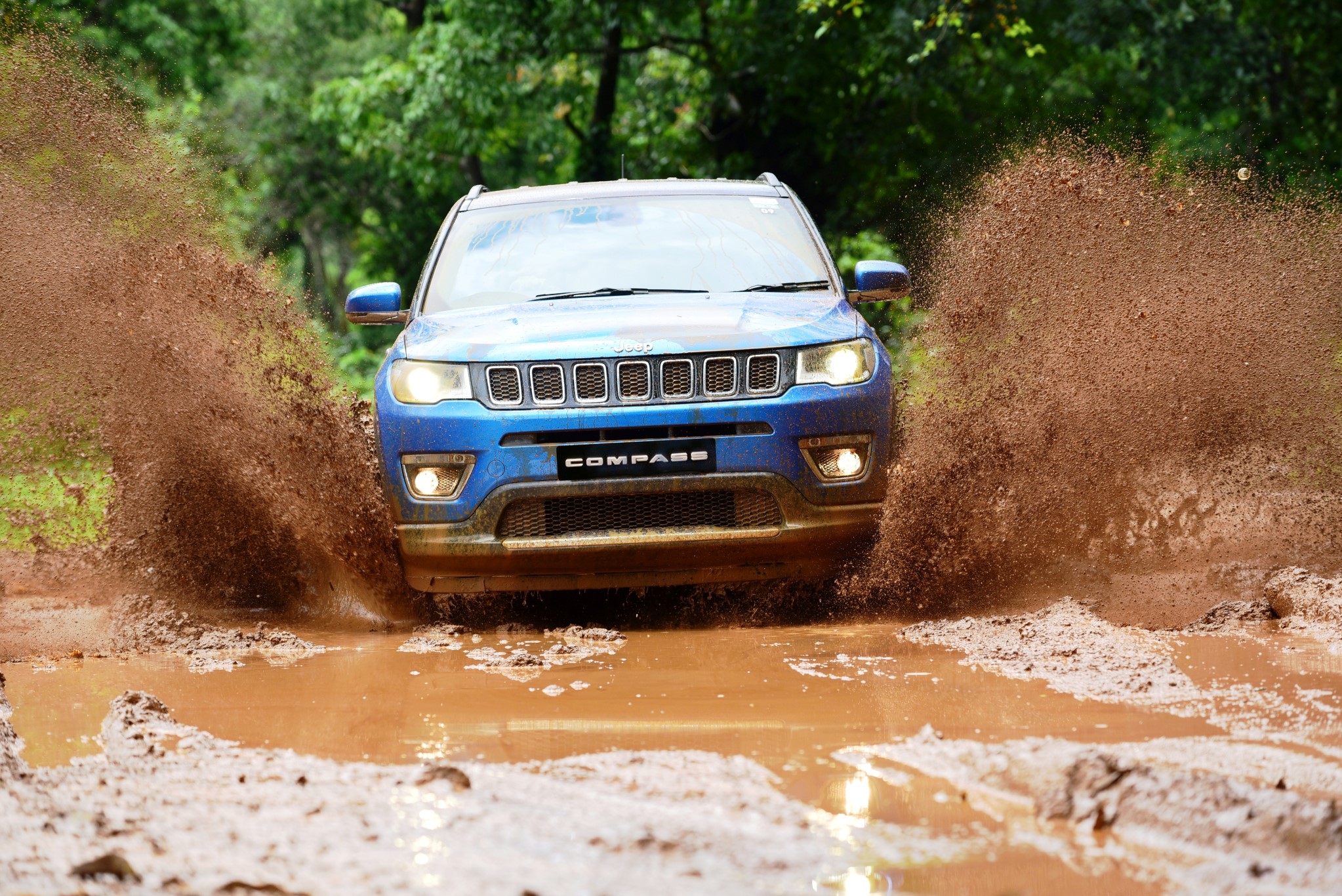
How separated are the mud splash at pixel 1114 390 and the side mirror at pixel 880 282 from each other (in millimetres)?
450

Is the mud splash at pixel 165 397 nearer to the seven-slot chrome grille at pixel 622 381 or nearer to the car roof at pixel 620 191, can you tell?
the seven-slot chrome grille at pixel 622 381

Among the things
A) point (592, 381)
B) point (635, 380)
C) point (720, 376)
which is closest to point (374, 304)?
point (592, 381)

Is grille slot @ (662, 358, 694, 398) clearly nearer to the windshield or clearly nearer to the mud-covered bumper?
the mud-covered bumper

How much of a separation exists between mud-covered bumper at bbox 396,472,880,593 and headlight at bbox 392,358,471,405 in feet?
1.39

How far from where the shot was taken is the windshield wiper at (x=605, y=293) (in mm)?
5840

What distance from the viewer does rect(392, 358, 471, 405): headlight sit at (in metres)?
5.21

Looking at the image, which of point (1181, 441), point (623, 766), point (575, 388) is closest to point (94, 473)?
point (575, 388)

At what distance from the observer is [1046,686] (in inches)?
164

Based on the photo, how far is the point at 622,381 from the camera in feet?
16.8

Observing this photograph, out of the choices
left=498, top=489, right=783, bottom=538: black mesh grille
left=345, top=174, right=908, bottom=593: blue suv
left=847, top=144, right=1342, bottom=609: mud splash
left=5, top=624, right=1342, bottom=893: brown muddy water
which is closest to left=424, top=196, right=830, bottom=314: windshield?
left=345, top=174, right=908, bottom=593: blue suv

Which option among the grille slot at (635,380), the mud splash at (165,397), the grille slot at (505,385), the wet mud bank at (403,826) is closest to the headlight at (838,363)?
the grille slot at (635,380)

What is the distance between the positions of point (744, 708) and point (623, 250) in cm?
272

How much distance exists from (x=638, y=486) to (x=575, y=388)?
0.42 meters

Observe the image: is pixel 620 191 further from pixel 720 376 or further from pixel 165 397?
pixel 165 397
